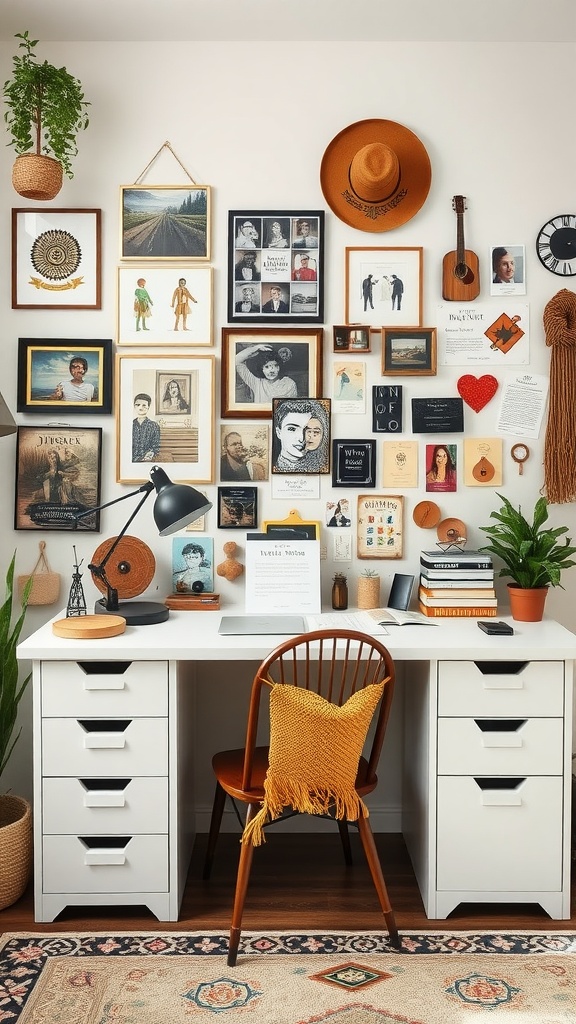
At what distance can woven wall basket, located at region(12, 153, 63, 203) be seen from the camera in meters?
2.64

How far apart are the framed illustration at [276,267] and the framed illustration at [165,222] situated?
0.11 metres

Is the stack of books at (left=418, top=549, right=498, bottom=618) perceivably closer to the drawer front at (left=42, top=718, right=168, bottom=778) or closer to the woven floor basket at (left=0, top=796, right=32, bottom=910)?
the drawer front at (left=42, top=718, right=168, bottom=778)

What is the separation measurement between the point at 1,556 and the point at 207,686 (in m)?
0.85

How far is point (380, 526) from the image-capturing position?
2.90 metres

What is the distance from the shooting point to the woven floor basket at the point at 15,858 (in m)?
2.44

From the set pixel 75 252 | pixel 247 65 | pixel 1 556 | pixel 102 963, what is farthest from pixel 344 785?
pixel 247 65

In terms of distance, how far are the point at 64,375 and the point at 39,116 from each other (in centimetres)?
82

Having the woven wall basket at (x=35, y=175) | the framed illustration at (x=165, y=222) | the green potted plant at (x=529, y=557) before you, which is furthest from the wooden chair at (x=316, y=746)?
the woven wall basket at (x=35, y=175)

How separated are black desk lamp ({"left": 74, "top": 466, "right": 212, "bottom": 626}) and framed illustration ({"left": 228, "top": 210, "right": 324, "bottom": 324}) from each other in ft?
2.34

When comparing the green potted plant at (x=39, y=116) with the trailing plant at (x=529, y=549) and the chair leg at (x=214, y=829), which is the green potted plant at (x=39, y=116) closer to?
the trailing plant at (x=529, y=549)

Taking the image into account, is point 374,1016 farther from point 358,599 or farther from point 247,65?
point 247,65

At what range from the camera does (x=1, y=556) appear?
2.91 metres

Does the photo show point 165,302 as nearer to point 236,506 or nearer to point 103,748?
point 236,506

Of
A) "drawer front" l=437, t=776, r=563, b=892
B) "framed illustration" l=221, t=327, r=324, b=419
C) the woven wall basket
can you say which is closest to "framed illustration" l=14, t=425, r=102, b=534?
"framed illustration" l=221, t=327, r=324, b=419
